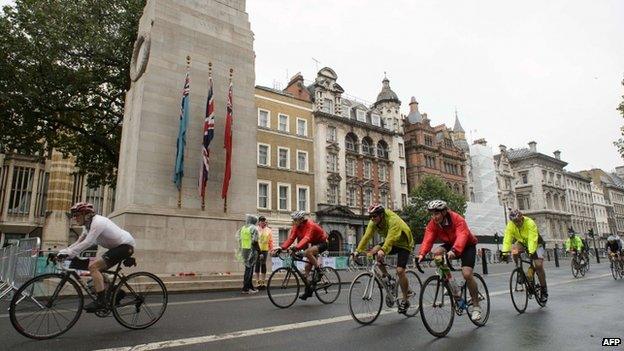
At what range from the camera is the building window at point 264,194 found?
124ft

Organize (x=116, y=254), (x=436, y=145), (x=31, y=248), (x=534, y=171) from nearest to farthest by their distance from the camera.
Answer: (x=116, y=254) → (x=31, y=248) → (x=436, y=145) → (x=534, y=171)

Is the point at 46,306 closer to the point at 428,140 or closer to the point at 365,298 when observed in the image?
the point at 365,298

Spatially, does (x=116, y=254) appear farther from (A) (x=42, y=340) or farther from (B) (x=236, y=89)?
(B) (x=236, y=89)

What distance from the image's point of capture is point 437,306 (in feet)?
18.9

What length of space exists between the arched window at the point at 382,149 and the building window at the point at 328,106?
8.01 meters

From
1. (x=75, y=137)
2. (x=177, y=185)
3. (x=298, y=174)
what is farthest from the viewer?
(x=298, y=174)

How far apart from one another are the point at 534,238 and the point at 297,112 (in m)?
35.8

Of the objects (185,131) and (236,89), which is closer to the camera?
(185,131)

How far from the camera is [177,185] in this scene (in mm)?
13414

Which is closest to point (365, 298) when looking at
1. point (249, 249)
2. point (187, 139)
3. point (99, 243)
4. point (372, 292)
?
point (372, 292)

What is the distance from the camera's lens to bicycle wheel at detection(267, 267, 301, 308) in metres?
8.03

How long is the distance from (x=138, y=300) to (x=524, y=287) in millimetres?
6895

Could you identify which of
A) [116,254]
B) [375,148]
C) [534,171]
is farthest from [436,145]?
[116,254]

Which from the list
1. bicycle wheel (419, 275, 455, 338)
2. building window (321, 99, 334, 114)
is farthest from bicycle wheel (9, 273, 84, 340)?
building window (321, 99, 334, 114)
